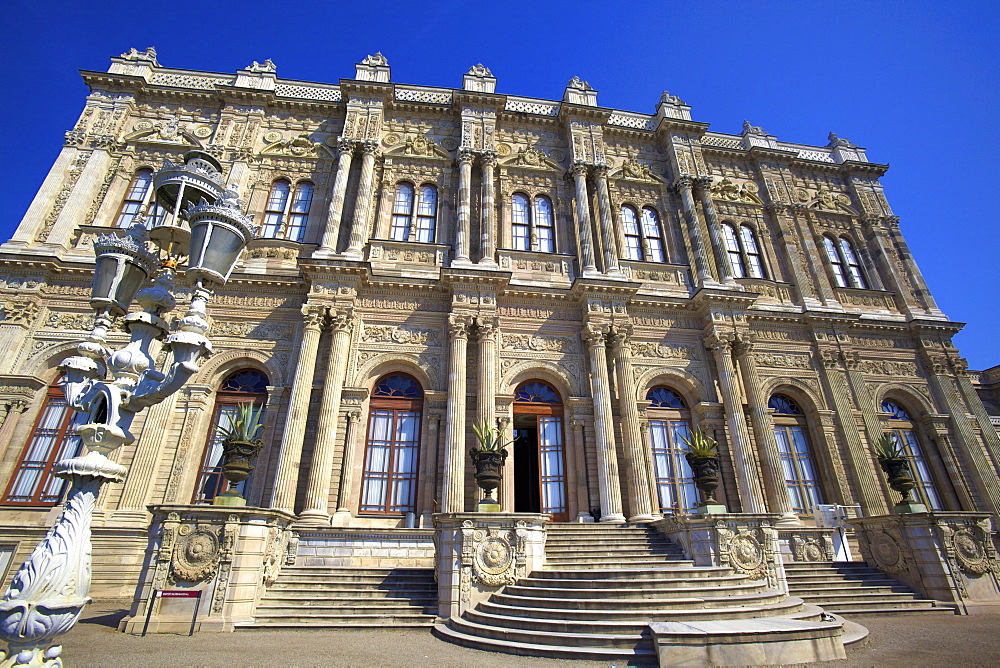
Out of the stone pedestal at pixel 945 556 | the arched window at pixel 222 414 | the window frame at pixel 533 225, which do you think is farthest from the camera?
the window frame at pixel 533 225

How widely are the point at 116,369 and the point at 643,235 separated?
53.9 feet

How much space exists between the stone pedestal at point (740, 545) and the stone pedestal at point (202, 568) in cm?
844

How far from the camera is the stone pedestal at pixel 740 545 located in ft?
31.3

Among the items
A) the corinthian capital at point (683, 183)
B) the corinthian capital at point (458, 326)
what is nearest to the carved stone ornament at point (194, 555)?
the corinthian capital at point (458, 326)

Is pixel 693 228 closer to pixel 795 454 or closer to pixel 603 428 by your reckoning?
pixel 795 454

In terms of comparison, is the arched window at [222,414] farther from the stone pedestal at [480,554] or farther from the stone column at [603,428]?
the stone column at [603,428]

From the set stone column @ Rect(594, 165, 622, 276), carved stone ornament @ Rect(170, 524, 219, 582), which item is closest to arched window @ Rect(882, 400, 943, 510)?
stone column @ Rect(594, 165, 622, 276)

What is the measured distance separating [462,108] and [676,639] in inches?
698

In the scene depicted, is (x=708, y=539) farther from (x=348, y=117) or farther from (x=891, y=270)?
(x=348, y=117)

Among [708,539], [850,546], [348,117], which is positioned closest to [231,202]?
[708,539]

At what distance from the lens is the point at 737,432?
14.1m

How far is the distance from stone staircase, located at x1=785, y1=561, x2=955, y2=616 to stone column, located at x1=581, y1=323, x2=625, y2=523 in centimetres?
402

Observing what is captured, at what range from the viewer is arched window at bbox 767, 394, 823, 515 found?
1468cm

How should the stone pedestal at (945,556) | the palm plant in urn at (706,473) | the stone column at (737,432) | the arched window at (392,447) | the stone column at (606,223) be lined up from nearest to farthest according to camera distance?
1. the stone pedestal at (945,556)
2. the palm plant in urn at (706,473)
3. the arched window at (392,447)
4. the stone column at (737,432)
5. the stone column at (606,223)
